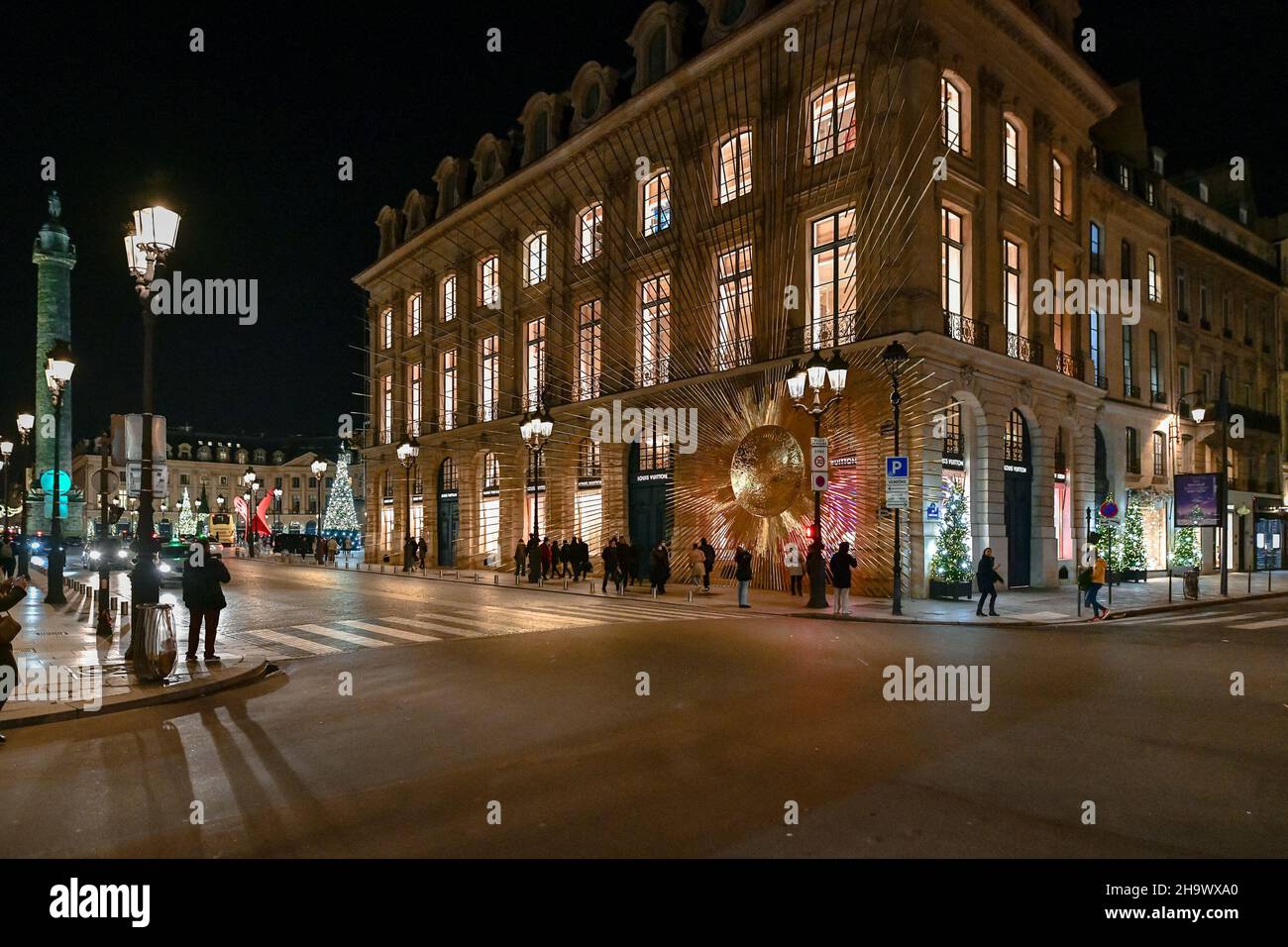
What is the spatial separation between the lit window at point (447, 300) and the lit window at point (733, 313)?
1979 centimetres

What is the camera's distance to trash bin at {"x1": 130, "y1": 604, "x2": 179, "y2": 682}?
10391mm

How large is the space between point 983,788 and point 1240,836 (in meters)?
1.52

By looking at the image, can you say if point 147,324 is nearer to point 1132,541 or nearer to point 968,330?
point 968,330

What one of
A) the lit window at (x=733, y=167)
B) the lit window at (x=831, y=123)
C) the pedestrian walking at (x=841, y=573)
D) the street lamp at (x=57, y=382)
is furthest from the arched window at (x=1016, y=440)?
the street lamp at (x=57, y=382)

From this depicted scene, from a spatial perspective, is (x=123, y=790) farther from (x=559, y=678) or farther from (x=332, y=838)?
(x=559, y=678)

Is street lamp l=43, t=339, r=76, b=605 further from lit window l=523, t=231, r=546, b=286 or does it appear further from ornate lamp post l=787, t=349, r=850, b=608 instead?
lit window l=523, t=231, r=546, b=286

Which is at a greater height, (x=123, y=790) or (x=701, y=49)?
(x=701, y=49)

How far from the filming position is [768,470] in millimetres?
23094

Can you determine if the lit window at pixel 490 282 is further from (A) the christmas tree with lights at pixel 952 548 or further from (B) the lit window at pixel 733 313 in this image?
(A) the christmas tree with lights at pixel 952 548

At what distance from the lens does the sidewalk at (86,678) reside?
8.88 m

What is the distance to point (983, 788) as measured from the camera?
6.05 meters

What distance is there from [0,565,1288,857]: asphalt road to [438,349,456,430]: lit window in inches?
1282

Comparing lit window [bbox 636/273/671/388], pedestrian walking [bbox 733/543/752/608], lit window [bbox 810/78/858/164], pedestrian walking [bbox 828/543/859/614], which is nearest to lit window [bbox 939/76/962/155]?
lit window [bbox 810/78/858/164]
